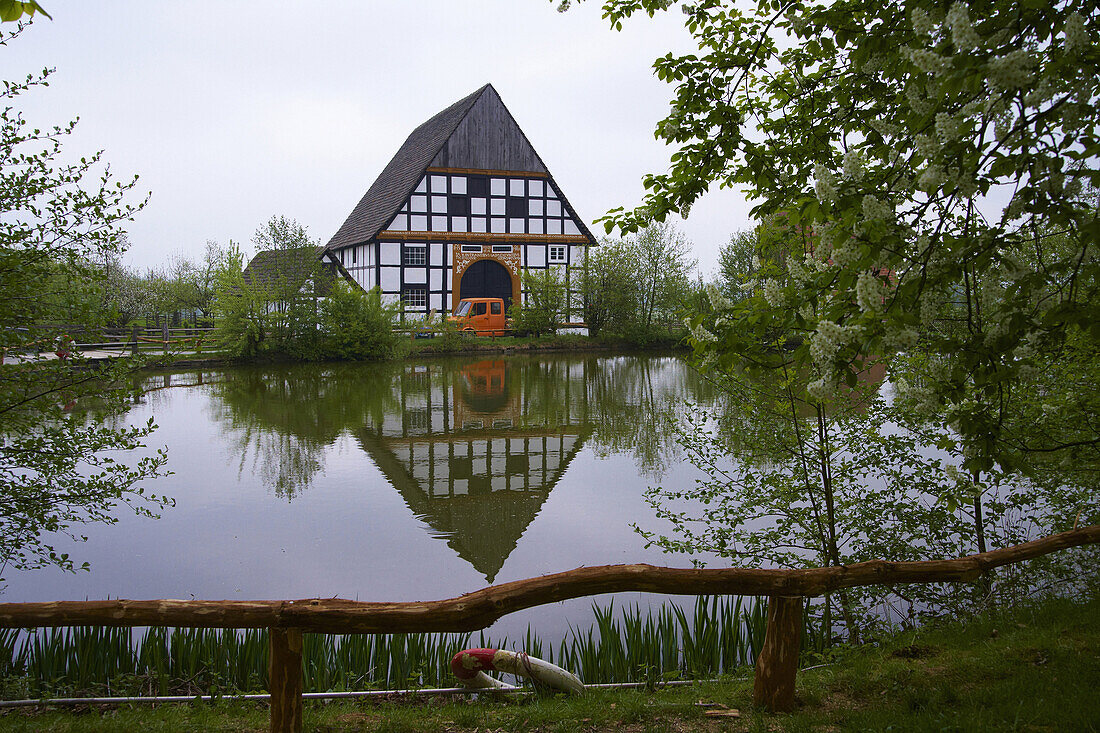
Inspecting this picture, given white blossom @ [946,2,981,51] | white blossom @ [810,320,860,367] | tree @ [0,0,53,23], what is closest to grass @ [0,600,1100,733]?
white blossom @ [810,320,860,367]

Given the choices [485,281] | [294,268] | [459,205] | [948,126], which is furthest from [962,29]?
[485,281]

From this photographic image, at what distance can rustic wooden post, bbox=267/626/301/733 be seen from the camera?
3.17m

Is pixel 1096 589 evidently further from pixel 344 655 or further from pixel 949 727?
pixel 344 655

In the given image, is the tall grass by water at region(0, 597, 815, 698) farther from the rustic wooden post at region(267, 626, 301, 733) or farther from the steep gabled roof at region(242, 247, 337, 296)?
the steep gabled roof at region(242, 247, 337, 296)

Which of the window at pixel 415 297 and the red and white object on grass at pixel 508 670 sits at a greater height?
the window at pixel 415 297

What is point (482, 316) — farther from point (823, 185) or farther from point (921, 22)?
point (921, 22)

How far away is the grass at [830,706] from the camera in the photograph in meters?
3.18

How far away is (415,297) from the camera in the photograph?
30.9m

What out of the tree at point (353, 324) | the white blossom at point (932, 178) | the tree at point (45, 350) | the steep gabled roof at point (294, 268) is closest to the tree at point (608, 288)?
the tree at point (353, 324)

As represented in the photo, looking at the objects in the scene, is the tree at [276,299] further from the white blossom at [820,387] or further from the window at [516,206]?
the white blossom at [820,387]

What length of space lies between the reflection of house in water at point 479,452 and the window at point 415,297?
35.6 feet

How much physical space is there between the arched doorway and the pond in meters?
13.7

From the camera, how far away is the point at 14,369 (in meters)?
4.94

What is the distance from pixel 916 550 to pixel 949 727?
2.56 meters
